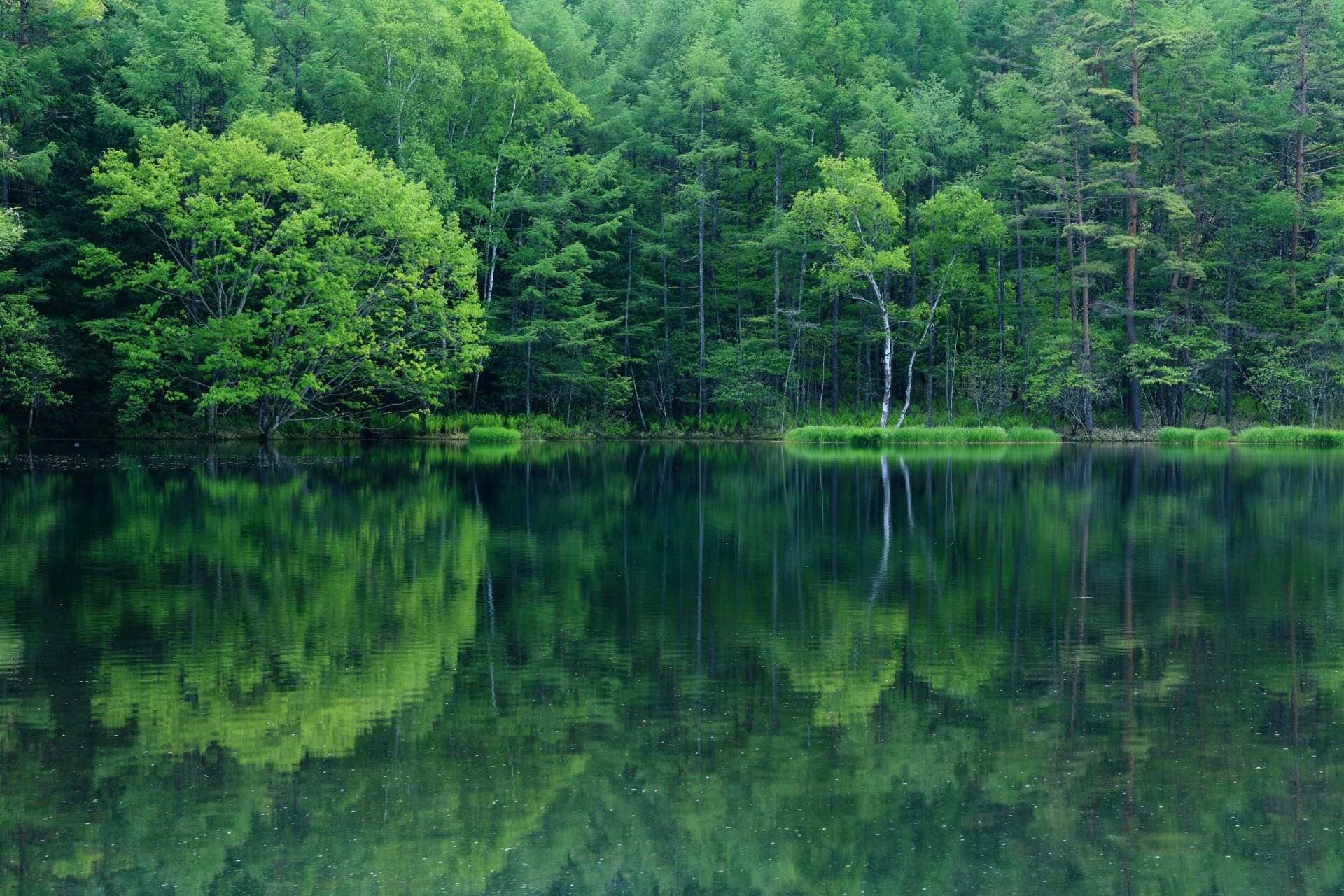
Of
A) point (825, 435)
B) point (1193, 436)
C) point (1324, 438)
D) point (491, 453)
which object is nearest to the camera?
point (491, 453)

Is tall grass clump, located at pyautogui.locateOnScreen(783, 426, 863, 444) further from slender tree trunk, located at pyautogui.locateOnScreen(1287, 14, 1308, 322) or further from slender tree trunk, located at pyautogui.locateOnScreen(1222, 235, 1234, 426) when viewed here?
→ slender tree trunk, located at pyautogui.locateOnScreen(1287, 14, 1308, 322)

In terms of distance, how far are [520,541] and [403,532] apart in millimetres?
1959

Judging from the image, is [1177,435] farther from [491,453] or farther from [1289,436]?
[491,453]

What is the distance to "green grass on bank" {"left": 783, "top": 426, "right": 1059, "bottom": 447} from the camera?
163 feet

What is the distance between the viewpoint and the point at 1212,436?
52.7 meters

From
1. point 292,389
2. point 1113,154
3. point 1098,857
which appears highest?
point 1113,154

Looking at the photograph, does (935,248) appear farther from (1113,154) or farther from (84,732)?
(84,732)

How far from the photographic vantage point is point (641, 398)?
202 feet

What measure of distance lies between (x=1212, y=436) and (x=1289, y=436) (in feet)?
9.53

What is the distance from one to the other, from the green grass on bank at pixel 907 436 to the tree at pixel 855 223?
3.07 m

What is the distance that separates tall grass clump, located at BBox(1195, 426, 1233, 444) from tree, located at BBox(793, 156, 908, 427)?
456 inches

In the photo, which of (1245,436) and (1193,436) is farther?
(1245,436)

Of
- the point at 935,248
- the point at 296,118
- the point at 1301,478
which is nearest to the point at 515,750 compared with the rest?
the point at 1301,478

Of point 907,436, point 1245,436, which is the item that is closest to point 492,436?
point 907,436
